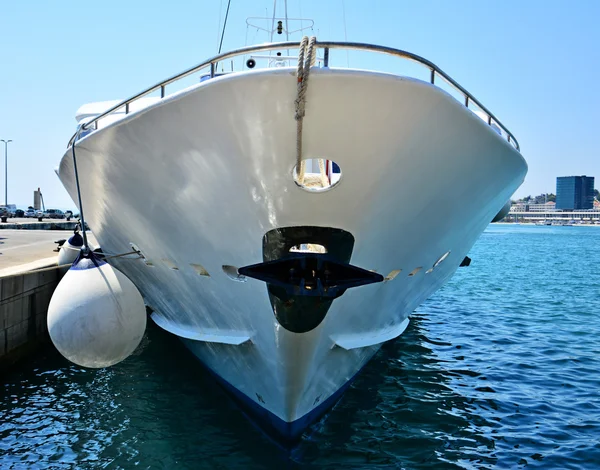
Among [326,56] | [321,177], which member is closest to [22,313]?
[321,177]

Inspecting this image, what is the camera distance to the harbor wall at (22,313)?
8.70 m

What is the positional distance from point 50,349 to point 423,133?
8.63 m

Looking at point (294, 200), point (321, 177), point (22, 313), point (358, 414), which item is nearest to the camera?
point (294, 200)

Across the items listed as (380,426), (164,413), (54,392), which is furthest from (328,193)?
(54,392)

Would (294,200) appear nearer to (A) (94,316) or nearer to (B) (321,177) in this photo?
(B) (321,177)

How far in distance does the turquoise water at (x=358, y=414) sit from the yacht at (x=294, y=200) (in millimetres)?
538

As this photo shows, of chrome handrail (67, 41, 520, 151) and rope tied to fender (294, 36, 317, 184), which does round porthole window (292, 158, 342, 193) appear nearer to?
rope tied to fender (294, 36, 317, 184)

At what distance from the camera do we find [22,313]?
9453mm

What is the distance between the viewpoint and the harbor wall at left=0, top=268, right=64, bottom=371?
870cm

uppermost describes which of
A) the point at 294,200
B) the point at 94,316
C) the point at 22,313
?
the point at 294,200

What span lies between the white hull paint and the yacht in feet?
0.05

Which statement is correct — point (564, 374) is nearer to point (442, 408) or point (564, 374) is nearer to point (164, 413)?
point (442, 408)

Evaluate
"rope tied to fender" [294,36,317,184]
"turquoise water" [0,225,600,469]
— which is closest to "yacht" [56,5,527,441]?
"rope tied to fender" [294,36,317,184]

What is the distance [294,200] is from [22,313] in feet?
23.2
